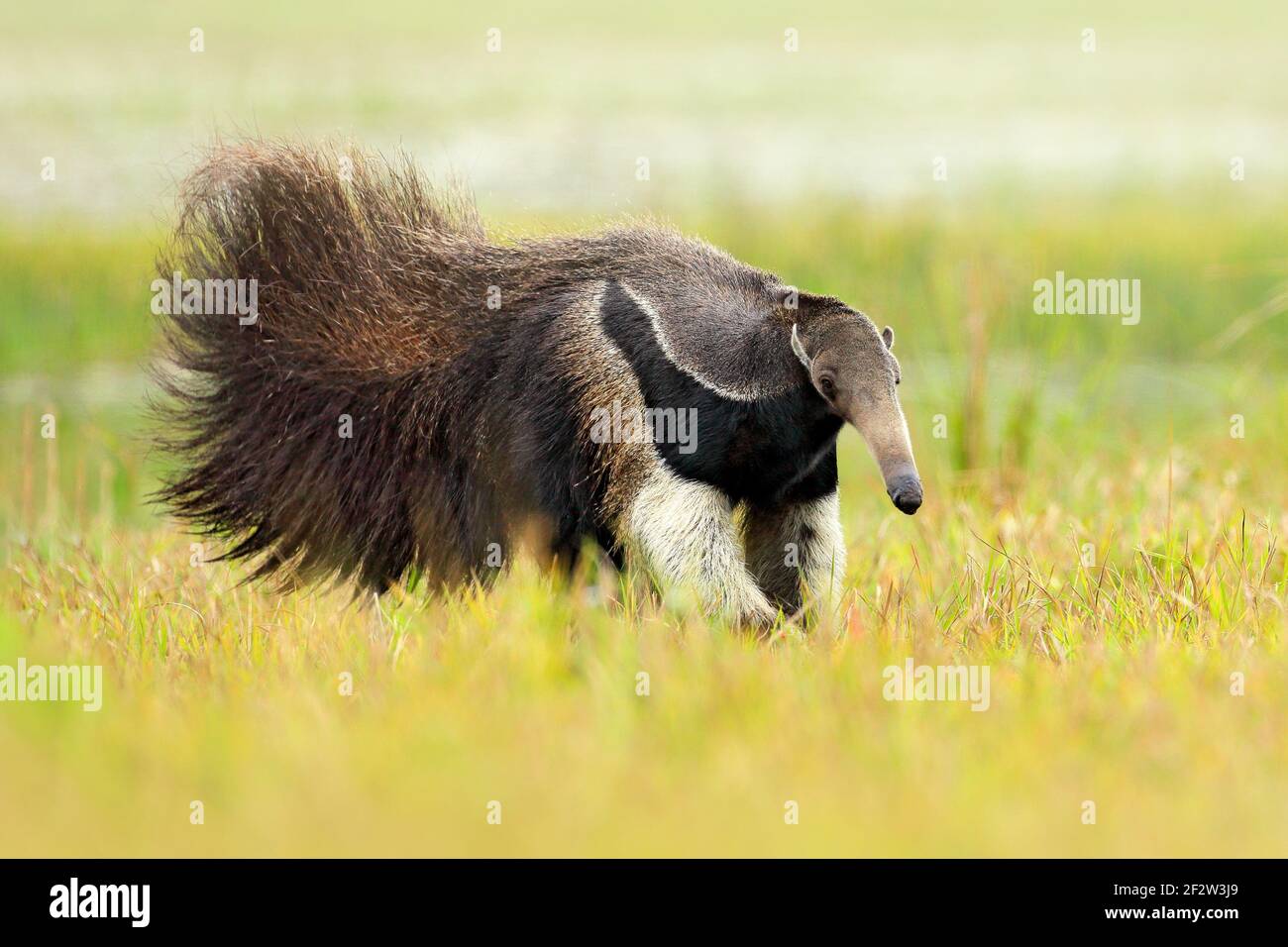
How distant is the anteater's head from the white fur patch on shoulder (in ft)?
0.70

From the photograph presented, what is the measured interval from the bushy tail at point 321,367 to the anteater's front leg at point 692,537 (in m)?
0.81

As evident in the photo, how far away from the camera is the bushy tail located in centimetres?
666

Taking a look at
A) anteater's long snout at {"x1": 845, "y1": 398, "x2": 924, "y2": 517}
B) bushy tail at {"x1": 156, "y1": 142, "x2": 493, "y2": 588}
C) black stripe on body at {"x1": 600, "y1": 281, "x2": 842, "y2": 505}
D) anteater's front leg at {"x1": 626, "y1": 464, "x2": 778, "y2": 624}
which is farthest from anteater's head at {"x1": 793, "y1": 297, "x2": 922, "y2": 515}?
bushy tail at {"x1": 156, "y1": 142, "x2": 493, "y2": 588}

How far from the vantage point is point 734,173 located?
64.4 feet

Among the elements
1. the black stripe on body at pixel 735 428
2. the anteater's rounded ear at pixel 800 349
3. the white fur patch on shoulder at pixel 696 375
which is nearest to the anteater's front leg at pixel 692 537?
the black stripe on body at pixel 735 428

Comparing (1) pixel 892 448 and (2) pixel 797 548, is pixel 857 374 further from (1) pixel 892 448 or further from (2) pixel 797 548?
(2) pixel 797 548

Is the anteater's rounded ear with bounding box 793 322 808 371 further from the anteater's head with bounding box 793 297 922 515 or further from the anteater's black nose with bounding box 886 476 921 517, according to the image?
the anteater's black nose with bounding box 886 476 921 517

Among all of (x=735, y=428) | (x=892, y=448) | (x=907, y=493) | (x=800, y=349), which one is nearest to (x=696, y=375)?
(x=735, y=428)

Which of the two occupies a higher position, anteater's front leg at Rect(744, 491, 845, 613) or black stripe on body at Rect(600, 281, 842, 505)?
black stripe on body at Rect(600, 281, 842, 505)

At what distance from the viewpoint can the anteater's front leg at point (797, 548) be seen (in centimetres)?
638

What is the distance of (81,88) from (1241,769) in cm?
2298

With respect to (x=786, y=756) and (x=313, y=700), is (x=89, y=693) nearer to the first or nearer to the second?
(x=313, y=700)

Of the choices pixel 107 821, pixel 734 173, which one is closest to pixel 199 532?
pixel 107 821

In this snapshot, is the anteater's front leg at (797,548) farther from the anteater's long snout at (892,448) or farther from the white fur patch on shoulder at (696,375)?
the anteater's long snout at (892,448)
